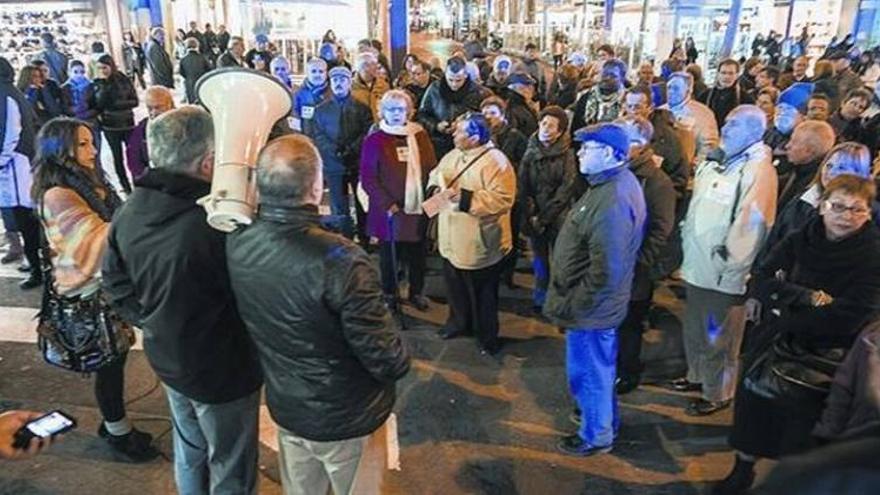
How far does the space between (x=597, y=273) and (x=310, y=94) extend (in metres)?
4.96

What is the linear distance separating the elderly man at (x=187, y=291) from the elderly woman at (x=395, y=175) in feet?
8.30

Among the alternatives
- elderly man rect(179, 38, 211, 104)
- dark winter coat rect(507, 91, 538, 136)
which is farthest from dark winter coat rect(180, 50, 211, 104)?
dark winter coat rect(507, 91, 538, 136)

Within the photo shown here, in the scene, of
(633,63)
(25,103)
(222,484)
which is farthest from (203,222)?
(633,63)

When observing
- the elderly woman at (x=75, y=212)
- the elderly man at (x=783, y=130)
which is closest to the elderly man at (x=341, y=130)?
the elderly woman at (x=75, y=212)

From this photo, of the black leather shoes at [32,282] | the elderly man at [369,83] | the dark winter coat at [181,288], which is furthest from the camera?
the elderly man at [369,83]

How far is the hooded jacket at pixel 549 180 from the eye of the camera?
516 centimetres

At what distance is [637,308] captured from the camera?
14.7 feet

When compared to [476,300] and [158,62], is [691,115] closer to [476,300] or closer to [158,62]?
[476,300]

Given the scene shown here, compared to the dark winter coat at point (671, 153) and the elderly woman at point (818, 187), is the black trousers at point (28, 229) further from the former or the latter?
the elderly woman at point (818, 187)

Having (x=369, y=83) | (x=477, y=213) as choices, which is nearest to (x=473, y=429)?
(x=477, y=213)

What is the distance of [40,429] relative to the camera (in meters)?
2.28

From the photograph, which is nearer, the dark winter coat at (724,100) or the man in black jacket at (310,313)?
the man in black jacket at (310,313)

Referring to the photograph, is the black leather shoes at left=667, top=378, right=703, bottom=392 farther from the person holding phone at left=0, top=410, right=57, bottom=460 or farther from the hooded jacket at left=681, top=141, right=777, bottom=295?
the person holding phone at left=0, top=410, right=57, bottom=460

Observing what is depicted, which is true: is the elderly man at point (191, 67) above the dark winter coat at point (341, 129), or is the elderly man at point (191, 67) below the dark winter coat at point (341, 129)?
above
